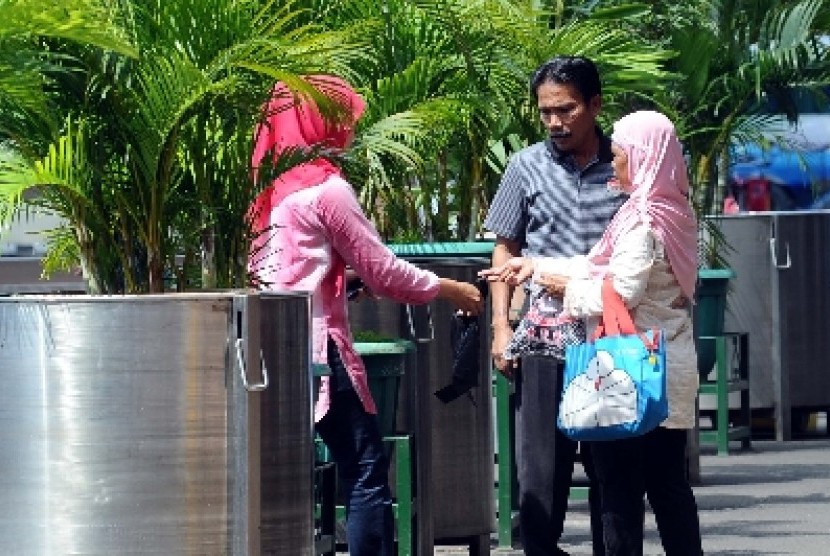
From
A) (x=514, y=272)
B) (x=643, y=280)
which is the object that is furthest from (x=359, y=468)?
(x=643, y=280)

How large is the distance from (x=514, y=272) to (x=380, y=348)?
0.55m

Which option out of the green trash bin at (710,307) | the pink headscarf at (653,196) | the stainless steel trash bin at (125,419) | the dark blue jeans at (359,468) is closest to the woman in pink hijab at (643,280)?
the pink headscarf at (653,196)

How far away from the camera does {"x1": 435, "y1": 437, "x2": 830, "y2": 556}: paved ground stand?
9.85 metres

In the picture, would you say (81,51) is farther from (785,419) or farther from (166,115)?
(785,419)

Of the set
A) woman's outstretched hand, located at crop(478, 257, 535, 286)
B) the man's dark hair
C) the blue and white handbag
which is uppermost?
the man's dark hair

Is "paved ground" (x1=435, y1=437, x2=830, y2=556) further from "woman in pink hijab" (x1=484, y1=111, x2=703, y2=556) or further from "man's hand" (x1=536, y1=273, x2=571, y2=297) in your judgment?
"man's hand" (x1=536, y1=273, x2=571, y2=297)

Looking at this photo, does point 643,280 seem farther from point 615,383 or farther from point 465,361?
point 465,361

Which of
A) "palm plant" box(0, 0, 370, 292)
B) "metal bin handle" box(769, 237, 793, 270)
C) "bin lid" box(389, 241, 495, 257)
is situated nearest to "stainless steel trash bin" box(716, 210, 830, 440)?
"metal bin handle" box(769, 237, 793, 270)

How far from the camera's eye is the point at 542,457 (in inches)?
294

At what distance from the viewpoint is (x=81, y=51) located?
653 centimetres

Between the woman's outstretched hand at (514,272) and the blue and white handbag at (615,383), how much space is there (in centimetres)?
29

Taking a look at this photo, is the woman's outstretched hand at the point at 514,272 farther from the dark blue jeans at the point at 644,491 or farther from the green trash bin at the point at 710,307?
the green trash bin at the point at 710,307

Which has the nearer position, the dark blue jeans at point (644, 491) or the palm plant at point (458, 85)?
the dark blue jeans at point (644, 491)

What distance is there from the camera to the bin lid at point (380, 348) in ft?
25.4
